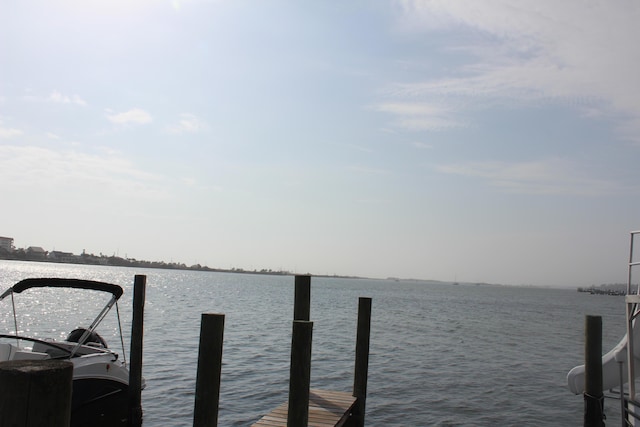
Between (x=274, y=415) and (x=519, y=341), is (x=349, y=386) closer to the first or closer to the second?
(x=274, y=415)

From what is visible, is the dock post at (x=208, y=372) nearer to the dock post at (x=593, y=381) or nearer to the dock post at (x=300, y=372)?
the dock post at (x=300, y=372)

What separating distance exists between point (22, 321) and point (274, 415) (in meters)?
29.9

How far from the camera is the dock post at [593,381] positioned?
9.66m

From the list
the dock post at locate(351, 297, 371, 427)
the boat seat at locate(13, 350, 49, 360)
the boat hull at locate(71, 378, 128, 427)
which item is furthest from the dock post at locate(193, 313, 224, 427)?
the boat seat at locate(13, 350, 49, 360)

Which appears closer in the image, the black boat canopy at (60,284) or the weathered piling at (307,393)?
the weathered piling at (307,393)

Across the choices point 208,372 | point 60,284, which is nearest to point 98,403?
point 60,284

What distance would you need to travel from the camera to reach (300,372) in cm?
673

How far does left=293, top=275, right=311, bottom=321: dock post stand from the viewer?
9758 mm

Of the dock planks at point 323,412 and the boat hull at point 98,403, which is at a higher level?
the dock planks at point 323,412

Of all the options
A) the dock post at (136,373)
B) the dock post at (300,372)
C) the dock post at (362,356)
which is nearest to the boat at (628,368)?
the dock post at (362,356)

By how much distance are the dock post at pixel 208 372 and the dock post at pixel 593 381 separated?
721 cm

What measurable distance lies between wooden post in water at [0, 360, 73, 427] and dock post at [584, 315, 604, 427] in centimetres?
960

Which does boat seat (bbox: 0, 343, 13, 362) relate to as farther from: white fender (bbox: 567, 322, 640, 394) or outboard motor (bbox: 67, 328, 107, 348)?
white fender (bbox: 567, 322, 640, 394)

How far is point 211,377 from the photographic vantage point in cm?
622
